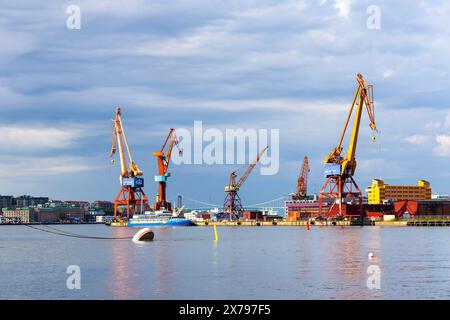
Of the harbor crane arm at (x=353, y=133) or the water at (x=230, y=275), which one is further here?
the harbor crane arm at (x=353, y=133)

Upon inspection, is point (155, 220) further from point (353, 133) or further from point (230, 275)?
point (230, 275)

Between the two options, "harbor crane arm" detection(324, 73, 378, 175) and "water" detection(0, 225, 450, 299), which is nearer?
"water" detection(0, 225, 450, 299)

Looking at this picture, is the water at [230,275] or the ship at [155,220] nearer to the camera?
the water at [230,275]

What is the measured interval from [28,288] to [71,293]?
3.86 meters

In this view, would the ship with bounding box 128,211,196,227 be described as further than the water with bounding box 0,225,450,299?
Yes

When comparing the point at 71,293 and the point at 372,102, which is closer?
the point at 71,293

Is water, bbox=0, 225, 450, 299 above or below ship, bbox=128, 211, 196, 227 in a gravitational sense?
below

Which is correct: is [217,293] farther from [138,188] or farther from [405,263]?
[138,188]

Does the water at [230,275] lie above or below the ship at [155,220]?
below

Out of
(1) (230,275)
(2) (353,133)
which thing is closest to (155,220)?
(2) (353,133)

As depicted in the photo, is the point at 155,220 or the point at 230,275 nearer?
the point at 230,275
